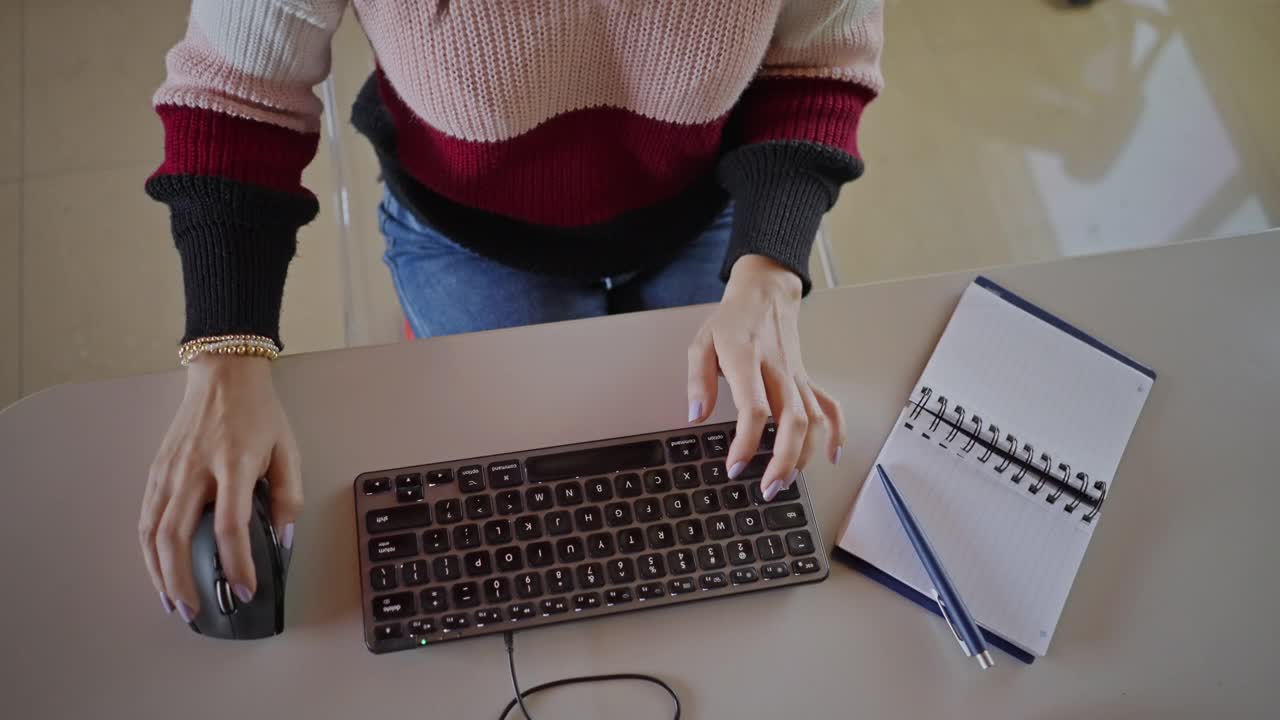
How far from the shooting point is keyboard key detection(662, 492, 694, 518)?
61 centimetres

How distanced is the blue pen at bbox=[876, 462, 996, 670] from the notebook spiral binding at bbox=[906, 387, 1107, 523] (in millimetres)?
79

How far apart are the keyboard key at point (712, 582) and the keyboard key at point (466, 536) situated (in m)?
0.16

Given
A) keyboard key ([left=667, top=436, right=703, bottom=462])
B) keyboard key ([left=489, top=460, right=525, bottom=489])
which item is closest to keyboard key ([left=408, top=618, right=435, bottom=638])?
keyboard key ([left=489, top=460, right=525, bottom=489])

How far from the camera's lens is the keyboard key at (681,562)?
595 millimetres

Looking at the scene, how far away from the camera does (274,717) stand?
546 mm

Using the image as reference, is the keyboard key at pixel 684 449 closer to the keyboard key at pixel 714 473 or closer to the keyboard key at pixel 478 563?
the keyboard key at pixel 714 473

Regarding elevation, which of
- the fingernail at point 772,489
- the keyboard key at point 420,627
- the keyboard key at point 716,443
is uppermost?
the keyboard key at point 716,443

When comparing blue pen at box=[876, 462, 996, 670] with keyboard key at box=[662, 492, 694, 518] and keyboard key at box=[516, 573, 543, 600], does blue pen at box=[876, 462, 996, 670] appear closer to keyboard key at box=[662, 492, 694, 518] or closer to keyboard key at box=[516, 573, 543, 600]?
keyboard key at box=[662, 492, 694, 518]

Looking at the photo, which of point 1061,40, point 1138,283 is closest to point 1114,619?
point 1138,283

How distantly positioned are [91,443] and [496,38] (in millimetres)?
425

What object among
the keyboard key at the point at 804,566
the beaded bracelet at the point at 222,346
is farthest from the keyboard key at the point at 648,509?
the beaded bracelet at the point at 222,346

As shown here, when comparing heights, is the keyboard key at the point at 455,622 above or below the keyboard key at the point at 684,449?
below

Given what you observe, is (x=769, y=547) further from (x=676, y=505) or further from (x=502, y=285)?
(x=502, y=285)

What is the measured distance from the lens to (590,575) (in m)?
0.59
